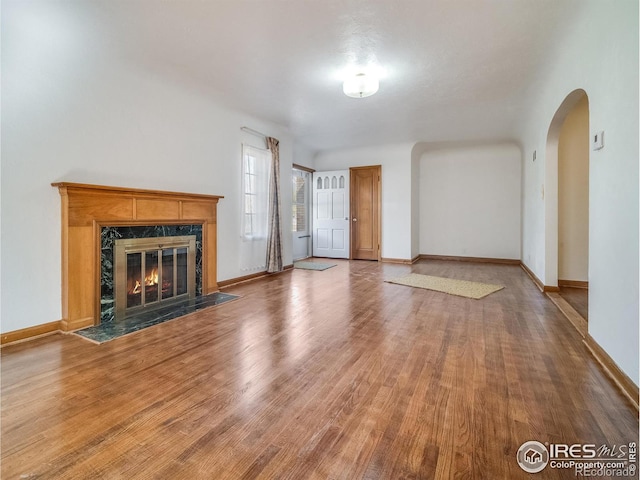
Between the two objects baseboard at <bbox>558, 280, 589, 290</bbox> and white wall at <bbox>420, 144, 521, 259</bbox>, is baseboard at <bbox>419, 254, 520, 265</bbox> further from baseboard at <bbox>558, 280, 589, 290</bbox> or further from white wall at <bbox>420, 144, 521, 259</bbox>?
baseboard at <bbox>558, 280, 589, 290</bbox>

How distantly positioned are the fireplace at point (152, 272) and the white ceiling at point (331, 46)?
1879 mm

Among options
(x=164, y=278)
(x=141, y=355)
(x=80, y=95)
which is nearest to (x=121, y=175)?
(x=80, y=95)

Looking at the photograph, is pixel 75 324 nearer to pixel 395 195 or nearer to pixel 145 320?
pixel 145 320

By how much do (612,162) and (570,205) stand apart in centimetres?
285

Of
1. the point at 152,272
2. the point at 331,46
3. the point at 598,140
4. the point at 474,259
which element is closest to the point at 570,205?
the point at 598,140

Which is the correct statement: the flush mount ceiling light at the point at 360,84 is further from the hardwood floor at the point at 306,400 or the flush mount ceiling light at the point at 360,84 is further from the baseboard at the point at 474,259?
the baseboard at the point at 474,259

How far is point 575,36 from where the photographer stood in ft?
8.27

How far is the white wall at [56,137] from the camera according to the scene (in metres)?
2.39

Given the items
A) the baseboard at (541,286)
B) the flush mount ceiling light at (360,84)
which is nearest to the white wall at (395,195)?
the baseboard at (541,286)

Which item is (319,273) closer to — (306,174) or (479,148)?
(306,174)

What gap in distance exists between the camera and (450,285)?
14.4ft

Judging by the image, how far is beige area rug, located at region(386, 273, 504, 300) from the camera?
3.95m

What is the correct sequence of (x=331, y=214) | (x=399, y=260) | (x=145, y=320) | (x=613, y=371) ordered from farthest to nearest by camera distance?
(x=331, y=214)
(x=399, y=260)
(x=145, y=320)
(x=613, y=371)

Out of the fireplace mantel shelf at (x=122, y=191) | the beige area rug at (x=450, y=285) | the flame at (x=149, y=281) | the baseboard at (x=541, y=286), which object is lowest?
the beige area rug at (x=450, y=285)
